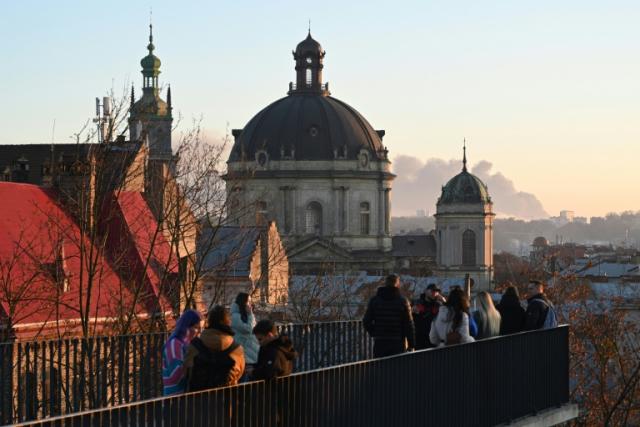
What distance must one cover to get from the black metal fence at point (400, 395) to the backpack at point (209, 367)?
6.0 inches

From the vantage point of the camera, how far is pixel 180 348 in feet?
47.0

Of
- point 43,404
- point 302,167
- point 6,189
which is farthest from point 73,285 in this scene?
point 302,167

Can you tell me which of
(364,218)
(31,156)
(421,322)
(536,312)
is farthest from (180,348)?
(364,218)

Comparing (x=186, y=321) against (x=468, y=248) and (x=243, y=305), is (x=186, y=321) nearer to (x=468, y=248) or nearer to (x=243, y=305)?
(x=243, y=305)

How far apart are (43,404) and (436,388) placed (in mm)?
5272

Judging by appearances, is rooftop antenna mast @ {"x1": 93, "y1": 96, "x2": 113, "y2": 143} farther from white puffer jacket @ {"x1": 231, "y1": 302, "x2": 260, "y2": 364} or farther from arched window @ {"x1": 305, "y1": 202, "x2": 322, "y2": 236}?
arched window @ {"x1": 305, "y1": 202, "x2": 322, "y2": 236}

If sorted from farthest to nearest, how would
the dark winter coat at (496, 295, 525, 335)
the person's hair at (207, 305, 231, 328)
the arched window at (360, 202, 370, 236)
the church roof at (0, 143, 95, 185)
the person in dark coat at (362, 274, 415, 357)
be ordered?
1. the arched window at (360, 202, 370, 236)
2. the church roof at (0, 143, 95, 185)
3. the dark winter coat at (496, 295, 525, 335)
4. the person in dark coat at (362, 274, 415, 357)
5. the person's hair at (207, 305, 231, 328)

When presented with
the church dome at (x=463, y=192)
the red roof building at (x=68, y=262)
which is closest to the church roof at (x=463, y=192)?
the church dome at (x=463, y=192)

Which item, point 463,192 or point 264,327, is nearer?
point 264,327

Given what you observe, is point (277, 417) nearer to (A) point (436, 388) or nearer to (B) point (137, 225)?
(A) point (436, 388)

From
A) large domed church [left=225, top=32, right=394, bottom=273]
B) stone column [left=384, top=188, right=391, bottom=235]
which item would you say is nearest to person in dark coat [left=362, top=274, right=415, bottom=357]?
large domed church [left=225, top=32, right=394, bottom=273]

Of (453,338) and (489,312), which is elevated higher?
(489,312)

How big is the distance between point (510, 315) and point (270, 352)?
7623 millimetres

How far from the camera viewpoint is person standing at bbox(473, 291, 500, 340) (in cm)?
2019
